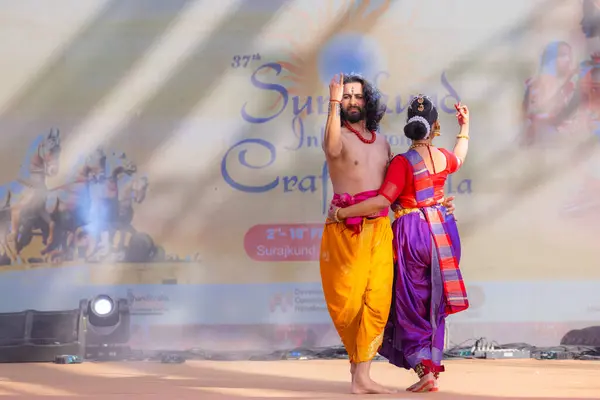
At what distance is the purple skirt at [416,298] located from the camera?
4535 millimetres

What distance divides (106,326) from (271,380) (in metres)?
1.63

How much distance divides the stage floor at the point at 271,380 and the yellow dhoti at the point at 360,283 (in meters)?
0.25

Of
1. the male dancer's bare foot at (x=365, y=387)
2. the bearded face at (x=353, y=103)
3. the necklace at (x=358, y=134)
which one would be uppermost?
the bearded face at (x=353, y=103)

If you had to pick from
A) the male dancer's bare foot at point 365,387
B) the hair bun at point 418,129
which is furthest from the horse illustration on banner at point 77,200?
the male dancer's bare foot at point 365,387

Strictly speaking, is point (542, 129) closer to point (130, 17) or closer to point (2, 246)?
point (130, 17)

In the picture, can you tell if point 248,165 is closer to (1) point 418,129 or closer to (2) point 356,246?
(1) point 418,129

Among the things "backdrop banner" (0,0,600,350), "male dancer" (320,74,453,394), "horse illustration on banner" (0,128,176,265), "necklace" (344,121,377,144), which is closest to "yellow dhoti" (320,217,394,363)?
"male dancer" (320,74,453,394)

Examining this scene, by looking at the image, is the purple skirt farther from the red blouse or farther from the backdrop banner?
the backdrop banner

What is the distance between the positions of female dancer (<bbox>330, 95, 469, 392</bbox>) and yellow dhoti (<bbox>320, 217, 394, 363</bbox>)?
7 cm

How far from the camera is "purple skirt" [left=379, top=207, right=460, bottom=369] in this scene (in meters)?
4.54

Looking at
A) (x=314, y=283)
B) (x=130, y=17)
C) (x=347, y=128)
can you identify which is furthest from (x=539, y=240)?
(x=130, y=17)

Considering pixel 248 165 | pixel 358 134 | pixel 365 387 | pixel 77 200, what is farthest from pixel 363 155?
pixel 77 200

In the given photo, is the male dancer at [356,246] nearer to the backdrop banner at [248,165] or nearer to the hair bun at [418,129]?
the hair bun at [418,129]

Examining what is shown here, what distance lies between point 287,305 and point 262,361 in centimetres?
37
